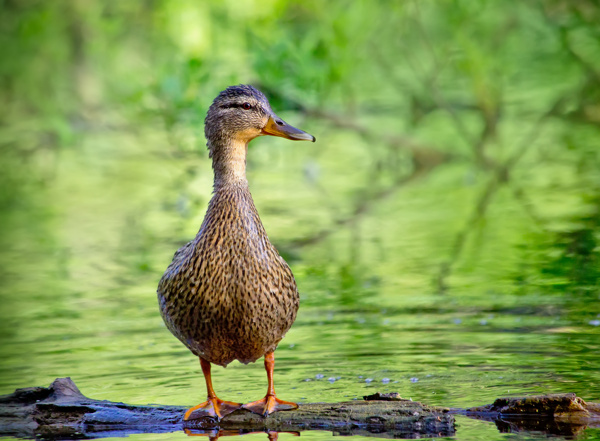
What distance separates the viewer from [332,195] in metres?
13.9

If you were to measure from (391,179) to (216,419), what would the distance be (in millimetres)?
9546

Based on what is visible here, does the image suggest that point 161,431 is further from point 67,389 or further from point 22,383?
point 22,383

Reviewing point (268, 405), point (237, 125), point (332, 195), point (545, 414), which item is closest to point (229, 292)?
point (268, 405)

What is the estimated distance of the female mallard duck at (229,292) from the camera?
18.1ft

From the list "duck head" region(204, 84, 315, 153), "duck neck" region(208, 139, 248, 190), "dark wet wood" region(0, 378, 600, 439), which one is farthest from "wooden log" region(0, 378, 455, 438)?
"duck head" region(204, 84, 315, 153)

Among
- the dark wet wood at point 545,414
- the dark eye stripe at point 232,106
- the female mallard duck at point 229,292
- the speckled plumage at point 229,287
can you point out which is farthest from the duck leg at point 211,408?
the dark eye stripe at point 232,106

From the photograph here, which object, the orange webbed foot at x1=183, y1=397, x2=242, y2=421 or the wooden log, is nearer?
the wooden log

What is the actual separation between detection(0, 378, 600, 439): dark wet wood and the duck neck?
129 cm

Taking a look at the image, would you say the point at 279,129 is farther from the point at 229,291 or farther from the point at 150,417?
the point at 150,417

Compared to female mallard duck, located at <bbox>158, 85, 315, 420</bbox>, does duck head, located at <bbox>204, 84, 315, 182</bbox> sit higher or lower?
higher

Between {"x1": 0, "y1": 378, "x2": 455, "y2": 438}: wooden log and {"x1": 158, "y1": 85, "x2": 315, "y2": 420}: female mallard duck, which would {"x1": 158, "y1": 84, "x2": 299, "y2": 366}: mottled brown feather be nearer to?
{"x1": 158, "y1": 85, "x2": 315, "y2": 420}: female mallard duck

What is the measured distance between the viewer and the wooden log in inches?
205

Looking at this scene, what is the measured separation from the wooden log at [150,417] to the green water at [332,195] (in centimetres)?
19

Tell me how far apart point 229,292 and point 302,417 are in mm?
754
